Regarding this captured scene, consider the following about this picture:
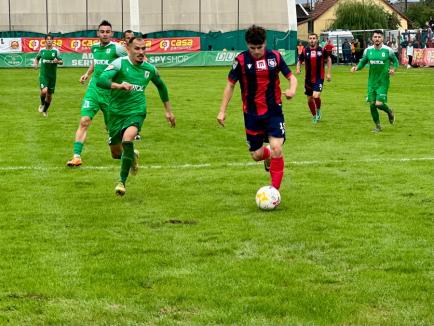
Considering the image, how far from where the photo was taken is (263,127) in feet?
35.1

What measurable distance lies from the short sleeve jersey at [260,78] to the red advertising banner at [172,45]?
48637 millimetres

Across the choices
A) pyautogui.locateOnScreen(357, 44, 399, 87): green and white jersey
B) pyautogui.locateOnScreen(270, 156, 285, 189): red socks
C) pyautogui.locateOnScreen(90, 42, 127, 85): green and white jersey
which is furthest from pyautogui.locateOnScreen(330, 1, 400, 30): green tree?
pyautogui.locateOnScreen(270, 156, 285, 189): red socks

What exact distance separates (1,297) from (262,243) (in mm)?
2710

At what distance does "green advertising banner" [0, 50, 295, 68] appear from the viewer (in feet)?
186

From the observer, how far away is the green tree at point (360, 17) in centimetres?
10769

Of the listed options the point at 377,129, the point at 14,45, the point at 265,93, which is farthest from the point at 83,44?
the point at 265,93

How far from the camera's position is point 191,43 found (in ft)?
207

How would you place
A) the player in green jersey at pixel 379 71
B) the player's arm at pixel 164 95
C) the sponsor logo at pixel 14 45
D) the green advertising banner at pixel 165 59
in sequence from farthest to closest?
1. the sponsor logo at pixel 14 45
2. the green advertising banner at pixel 165 59
3. the player in green jersey at pixel 379 71
4. the player's arm at pixel 164 95

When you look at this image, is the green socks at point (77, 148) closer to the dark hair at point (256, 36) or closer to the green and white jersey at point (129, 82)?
the green and white jersey at point (129, 82)

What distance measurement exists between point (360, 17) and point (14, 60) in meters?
61.3

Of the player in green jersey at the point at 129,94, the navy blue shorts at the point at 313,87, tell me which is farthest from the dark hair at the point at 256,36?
the navy blue shorts at the point at 313,87

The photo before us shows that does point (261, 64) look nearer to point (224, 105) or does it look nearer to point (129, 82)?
point (224, 105)

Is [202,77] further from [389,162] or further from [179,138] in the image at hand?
[389,162]

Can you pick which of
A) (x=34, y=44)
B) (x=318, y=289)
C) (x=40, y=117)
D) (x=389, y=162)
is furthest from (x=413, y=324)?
(x=34, y=44)
